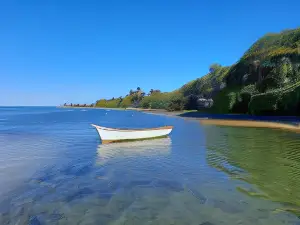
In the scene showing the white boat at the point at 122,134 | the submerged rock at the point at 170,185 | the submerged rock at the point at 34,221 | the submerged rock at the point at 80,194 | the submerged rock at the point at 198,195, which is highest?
the white boat at the point at 122,134

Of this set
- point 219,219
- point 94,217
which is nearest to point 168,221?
point 219,219

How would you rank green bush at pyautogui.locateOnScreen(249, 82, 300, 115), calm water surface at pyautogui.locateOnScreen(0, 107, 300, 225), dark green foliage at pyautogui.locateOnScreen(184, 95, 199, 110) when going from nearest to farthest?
calm water surface at pyautogui.locateOnScreen(0, 107, 300, 225)
green bush at pyautogui.locateOnScreen(249, 82, 300, 115)
dark green foliage at pyautogui.locateOnScreen(184, 95, 199, 110)

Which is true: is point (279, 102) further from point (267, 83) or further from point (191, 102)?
point (191, 102)

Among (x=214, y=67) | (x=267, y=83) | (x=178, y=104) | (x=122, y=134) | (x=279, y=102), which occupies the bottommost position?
(x=122, y=134)

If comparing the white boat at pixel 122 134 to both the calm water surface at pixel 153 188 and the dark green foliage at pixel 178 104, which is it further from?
the dark green foliage at pixel 178 104

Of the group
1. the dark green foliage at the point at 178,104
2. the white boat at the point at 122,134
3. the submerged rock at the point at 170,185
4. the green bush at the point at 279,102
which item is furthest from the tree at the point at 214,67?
the submerged rock at the point at 170,185

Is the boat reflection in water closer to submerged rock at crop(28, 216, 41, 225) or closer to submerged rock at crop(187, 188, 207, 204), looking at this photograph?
submerged rock at crop(187, 188, 207, 204)

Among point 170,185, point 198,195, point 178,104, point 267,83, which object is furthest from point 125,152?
point 178,104

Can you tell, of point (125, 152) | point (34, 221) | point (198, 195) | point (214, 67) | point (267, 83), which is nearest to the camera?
point (34, 221)

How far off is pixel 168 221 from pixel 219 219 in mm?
1937

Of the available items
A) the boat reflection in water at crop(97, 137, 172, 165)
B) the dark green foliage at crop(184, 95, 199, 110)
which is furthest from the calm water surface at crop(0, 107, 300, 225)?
the dark green foliage at crop(184, 95, 199, 110)

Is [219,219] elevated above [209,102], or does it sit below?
below

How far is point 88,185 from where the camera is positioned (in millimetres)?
14609

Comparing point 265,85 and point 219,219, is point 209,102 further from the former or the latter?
point 219,219
